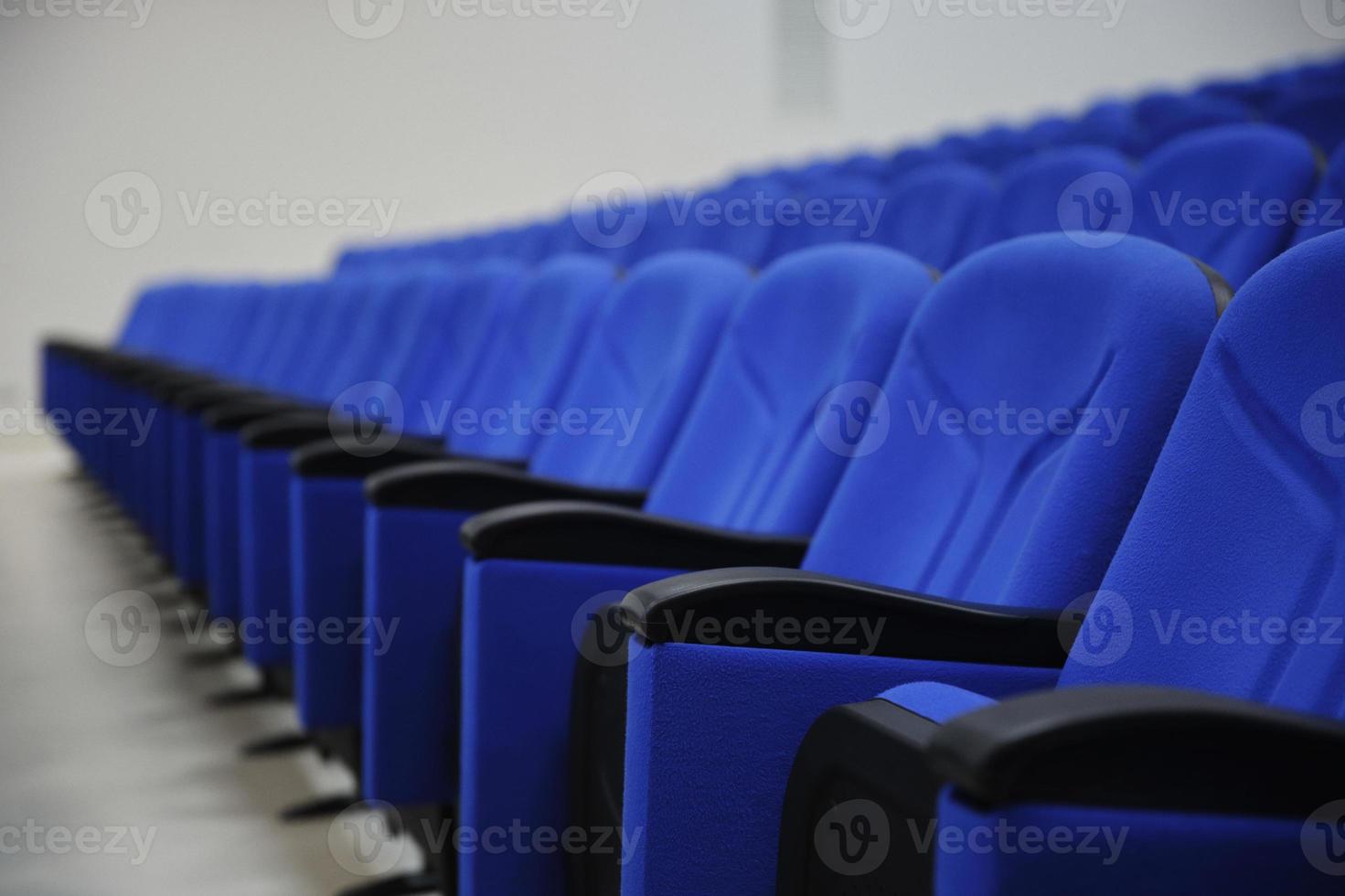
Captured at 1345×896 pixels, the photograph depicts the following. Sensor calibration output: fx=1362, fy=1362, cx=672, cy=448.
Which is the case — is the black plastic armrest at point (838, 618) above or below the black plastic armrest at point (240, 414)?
above

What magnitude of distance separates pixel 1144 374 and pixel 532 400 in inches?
41.0

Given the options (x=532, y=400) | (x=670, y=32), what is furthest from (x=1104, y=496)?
(x=670, y=32)

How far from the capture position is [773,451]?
112 centimetres

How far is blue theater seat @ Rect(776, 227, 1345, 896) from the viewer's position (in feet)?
1.39

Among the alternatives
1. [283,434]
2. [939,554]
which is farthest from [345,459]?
[939,554]

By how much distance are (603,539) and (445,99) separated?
541cm

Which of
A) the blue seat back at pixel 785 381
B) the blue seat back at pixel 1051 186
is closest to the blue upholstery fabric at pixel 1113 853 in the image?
the blue seat back at pixel 785 381

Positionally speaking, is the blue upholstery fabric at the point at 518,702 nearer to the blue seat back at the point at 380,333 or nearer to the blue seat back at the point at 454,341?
the blue seat back at the point at 454,341

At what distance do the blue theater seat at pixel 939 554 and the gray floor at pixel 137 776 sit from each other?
562mm

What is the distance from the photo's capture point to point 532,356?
68.0 inches

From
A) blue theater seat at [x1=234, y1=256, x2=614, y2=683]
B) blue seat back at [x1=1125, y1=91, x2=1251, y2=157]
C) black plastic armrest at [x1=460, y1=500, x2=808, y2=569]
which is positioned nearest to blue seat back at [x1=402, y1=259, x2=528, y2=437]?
blue theater seat at [x1=234, y1=256, x2=614, y2=683]

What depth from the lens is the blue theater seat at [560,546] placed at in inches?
35.1

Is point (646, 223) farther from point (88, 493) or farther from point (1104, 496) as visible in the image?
point (1104, 496)

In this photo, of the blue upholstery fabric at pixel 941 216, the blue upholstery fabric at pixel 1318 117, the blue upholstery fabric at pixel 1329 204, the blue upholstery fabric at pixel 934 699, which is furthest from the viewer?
the blue upholstery fabric at pixel 1318 117
